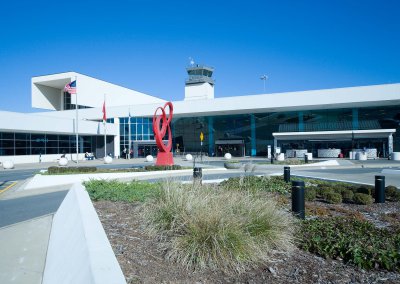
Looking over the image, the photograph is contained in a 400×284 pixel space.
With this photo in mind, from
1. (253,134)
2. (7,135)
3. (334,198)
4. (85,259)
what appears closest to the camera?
(85,259)

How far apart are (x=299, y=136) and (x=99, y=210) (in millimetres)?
41014

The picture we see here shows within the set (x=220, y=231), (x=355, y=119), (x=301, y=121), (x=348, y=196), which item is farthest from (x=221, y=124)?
(x=220, y=231)

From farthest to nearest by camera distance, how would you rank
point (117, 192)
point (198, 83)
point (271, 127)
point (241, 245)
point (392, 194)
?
point (198, 83) → point (271, 127) → point (392, 194) → point (117, 192) → point (241, 245)

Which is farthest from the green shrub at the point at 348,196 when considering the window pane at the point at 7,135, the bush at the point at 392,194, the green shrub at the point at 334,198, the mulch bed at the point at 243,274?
the window pane at the point at 7,135

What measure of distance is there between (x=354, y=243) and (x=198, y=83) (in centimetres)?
6318

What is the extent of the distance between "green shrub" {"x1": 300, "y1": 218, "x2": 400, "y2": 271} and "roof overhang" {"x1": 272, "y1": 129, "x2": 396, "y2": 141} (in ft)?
130

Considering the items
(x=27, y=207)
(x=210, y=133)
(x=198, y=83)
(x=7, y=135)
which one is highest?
(x=198, y=83)

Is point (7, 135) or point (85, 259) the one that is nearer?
point (85, 259)

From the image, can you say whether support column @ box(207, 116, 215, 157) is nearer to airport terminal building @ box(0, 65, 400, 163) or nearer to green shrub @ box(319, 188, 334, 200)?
airport terminal building @ box(0, 65, 400, 163)

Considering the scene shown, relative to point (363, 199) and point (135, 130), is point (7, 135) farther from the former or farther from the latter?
point (363, 199)

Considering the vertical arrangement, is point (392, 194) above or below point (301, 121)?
below

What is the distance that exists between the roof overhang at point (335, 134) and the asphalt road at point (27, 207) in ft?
122

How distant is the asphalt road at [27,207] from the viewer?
8.80 meters

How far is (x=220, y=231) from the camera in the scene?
13.8ft
